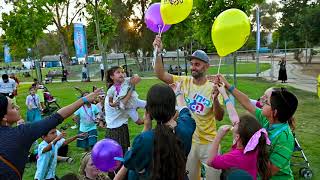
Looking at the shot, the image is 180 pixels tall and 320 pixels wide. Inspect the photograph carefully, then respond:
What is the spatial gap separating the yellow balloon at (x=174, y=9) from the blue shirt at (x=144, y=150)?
85.3 inches

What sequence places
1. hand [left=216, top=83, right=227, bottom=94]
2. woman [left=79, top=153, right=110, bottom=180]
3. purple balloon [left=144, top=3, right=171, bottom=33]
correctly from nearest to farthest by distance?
woman [left=79, top=153, right=110, bottom=180] → hand [left=216, top=83, right=227, bottom=94] → purple balloon [left=144, top=3, right=171, bottom=33]

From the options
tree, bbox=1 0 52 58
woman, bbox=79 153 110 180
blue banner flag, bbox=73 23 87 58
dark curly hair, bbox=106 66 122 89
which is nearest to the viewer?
woman, bbox=79 153 110 180

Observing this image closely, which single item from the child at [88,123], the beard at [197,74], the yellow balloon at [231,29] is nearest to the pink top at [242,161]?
the beard at [197,74]

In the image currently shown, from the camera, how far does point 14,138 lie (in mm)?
2693

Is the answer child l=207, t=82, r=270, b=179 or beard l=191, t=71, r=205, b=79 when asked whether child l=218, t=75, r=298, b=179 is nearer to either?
child l=207, t=82, r=270, b=179

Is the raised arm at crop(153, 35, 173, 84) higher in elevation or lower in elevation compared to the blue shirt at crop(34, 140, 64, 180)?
higher

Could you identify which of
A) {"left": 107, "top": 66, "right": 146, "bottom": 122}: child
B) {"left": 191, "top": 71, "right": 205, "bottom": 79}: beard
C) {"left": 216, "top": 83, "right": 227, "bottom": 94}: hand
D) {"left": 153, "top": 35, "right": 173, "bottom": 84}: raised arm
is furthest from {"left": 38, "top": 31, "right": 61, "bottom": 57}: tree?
{"left": 216, "top": 83, "right": 227, "bottom": 94}: hand

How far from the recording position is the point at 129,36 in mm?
42469

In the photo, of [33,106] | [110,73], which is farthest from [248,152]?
[33,106]

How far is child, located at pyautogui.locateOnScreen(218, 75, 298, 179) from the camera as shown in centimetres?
278

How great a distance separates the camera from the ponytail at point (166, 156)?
2.40 metres

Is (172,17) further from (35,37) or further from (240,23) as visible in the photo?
(35,37)

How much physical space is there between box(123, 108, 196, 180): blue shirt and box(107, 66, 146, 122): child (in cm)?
228

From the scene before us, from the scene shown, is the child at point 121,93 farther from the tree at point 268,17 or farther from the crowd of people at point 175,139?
the tree at point 268,17
